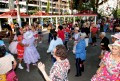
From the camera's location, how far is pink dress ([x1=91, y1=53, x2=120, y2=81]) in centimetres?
375

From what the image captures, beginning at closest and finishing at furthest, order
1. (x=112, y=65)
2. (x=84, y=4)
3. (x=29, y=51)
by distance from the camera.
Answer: (x=112, y=65)
(x=29, y=51)
(x=84, y=4)

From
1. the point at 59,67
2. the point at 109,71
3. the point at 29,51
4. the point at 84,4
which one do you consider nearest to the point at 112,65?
the point at 109,71

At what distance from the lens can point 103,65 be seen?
3.91 m

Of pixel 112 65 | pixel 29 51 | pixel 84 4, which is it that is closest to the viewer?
pixel 112 65

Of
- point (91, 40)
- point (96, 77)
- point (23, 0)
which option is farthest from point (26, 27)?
point (23, 0)

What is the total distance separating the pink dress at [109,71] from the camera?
3.75m

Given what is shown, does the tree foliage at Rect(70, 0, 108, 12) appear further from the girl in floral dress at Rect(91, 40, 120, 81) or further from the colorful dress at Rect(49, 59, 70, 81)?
the colorful dress at Rect(49, 59, 70, 81)

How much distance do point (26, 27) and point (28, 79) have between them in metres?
2.37

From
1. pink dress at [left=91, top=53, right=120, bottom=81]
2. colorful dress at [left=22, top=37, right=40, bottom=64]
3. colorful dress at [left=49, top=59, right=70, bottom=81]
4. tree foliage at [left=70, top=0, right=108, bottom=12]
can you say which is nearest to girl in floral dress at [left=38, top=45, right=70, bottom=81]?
colorful dress at [left=49, top=59, right=70, bottom=81]

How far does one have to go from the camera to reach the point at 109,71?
12.5ft

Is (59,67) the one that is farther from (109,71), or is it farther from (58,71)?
(109,71)

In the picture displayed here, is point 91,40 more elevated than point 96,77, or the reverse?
point 96,77

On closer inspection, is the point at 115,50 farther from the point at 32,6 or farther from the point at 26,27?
the point at 32,6

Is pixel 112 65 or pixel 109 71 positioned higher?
pixel 112 65
